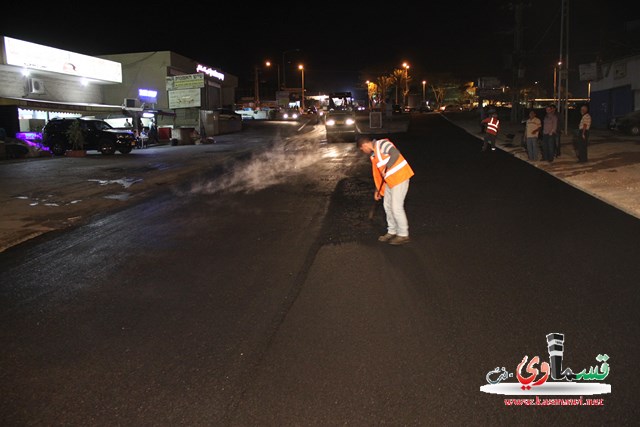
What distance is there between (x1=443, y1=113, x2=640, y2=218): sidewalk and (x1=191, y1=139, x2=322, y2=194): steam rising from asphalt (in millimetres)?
7538

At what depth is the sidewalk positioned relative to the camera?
11.2 m

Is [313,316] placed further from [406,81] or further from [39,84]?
[406,81]

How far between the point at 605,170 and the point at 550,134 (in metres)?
2.24

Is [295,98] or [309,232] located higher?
[295,98]

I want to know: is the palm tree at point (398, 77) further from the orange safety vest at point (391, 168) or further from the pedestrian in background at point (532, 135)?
the orange safety vest at point (391, 168)

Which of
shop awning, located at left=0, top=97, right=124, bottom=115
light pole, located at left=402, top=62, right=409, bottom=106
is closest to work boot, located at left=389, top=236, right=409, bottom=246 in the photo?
shop awning, located at left=0, top=97, right=124, bottom=115

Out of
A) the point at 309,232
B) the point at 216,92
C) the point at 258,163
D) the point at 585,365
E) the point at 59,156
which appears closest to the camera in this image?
the point at 585,365

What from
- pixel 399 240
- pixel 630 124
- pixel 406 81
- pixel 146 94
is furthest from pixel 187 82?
pixel 406 81

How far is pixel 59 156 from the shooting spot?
2470 centimetres

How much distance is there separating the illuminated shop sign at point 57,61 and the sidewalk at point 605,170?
22.9m

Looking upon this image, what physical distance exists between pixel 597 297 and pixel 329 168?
1341 cm

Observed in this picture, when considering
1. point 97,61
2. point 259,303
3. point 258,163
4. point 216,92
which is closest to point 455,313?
point 259,303

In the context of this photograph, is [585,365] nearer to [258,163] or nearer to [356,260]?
[356,260]

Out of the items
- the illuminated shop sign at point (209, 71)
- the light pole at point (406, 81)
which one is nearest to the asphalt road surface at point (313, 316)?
the illuminated shop sign at point (209, 71)
